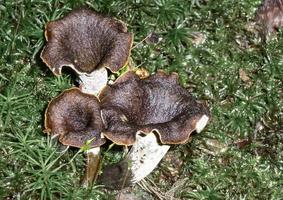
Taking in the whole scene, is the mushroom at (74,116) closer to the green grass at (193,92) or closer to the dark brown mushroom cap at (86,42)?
the dark brown mushroom cap at (86,42)

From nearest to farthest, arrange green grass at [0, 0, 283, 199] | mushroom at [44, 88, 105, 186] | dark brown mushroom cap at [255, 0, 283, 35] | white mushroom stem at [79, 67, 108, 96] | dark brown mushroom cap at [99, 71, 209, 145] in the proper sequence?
dark brown mushroom cap at [99, 71, 209, 145], mushroom at [44, 88, 105, 186], white mushroom stem at [79, 67, 108, 96], green grass at [0, 0, 283, 199], dark brown mushroom cap at [255, 0, 283, 35]

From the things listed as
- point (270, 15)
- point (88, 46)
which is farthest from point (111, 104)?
point (270, 15)

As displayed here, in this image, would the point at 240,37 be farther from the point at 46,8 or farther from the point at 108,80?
the point at 46,8

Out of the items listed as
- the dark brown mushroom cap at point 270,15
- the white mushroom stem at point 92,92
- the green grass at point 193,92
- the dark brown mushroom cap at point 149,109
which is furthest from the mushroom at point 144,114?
the dark brown mushroom cap at point 270,15

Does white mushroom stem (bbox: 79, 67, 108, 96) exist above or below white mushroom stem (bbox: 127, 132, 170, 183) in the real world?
above

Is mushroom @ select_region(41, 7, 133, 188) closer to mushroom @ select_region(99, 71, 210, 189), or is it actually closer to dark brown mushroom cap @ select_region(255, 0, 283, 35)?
mushroom @ select_region(99, 71, 210, 189)

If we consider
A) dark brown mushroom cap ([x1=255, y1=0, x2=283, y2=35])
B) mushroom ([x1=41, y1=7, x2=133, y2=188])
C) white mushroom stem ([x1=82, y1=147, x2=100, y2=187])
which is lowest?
white mushroom stem ([x1=82, y1=147, x2=100, y2=187])

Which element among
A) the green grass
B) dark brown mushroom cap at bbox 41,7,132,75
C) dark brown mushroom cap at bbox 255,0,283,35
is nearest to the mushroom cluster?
dark brown mushroom cap at bbox 41,7,132,75
